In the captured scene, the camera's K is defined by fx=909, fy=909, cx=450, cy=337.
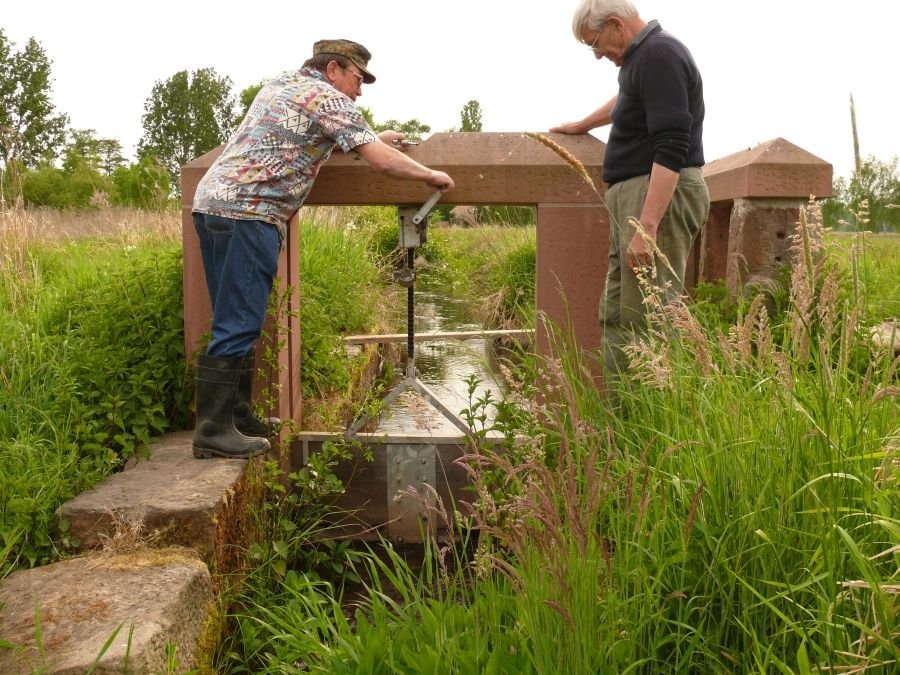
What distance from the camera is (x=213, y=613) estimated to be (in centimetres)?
290

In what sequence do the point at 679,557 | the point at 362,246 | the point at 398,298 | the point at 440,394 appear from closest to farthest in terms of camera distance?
the point at 679,557, the point at 440,394, the point at 362,246, the point at 398,298

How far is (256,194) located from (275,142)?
22 centimetres

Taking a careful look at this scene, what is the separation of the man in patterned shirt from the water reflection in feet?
2.45

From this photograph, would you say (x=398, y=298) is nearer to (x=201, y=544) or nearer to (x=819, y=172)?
(x=819, y=172)

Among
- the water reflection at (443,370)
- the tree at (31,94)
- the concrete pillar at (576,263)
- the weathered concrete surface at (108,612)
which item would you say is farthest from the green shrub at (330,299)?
the tree at (31,94)

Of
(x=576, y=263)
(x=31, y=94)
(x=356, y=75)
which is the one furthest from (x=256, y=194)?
(x=31, y=94)

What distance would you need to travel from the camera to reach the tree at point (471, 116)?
45906mm

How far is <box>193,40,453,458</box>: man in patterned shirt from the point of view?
11.8 ft

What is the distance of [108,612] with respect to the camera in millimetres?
2404

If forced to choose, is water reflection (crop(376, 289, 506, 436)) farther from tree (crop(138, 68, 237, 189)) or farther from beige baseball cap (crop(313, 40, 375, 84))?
tree (crop(138, 68, 237, 189))

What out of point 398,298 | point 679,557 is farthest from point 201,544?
point 398,298

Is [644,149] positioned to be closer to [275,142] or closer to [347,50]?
[347,50]

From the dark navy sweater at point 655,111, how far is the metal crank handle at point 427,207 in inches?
29.0

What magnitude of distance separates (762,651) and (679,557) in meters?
0.27
